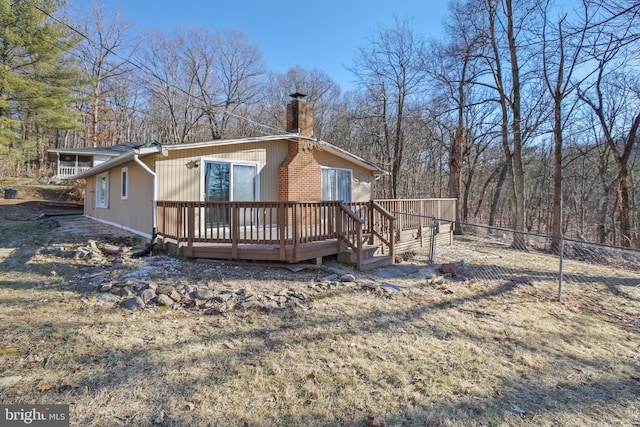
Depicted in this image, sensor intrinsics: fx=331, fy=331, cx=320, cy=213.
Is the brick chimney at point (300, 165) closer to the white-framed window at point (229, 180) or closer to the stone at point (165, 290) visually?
the white-framed window at point (229, 180)

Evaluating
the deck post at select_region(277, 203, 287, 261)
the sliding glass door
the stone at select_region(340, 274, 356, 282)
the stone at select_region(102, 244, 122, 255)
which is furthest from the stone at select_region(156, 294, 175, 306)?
the sliding glass door

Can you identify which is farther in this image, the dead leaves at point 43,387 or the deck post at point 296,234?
the deck post at point 296,234

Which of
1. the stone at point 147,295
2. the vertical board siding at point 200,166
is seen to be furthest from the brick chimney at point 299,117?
the stone at point 147,295

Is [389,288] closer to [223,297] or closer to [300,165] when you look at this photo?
[223,297]

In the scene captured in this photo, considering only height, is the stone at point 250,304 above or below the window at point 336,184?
below

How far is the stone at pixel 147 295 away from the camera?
4.63m

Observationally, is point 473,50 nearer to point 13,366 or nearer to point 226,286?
point 226,286

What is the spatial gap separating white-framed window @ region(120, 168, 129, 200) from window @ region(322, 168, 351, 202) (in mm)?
5995

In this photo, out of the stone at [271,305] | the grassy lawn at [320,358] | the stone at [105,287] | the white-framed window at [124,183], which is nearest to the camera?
the grassy lawn at [320,358]

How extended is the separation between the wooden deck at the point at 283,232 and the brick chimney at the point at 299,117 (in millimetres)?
4189

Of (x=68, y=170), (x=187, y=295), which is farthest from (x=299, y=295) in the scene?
(x=68, y=170)

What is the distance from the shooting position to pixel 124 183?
10047mm

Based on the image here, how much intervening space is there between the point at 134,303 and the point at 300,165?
6647 mm

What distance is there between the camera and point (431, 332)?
168 inches
